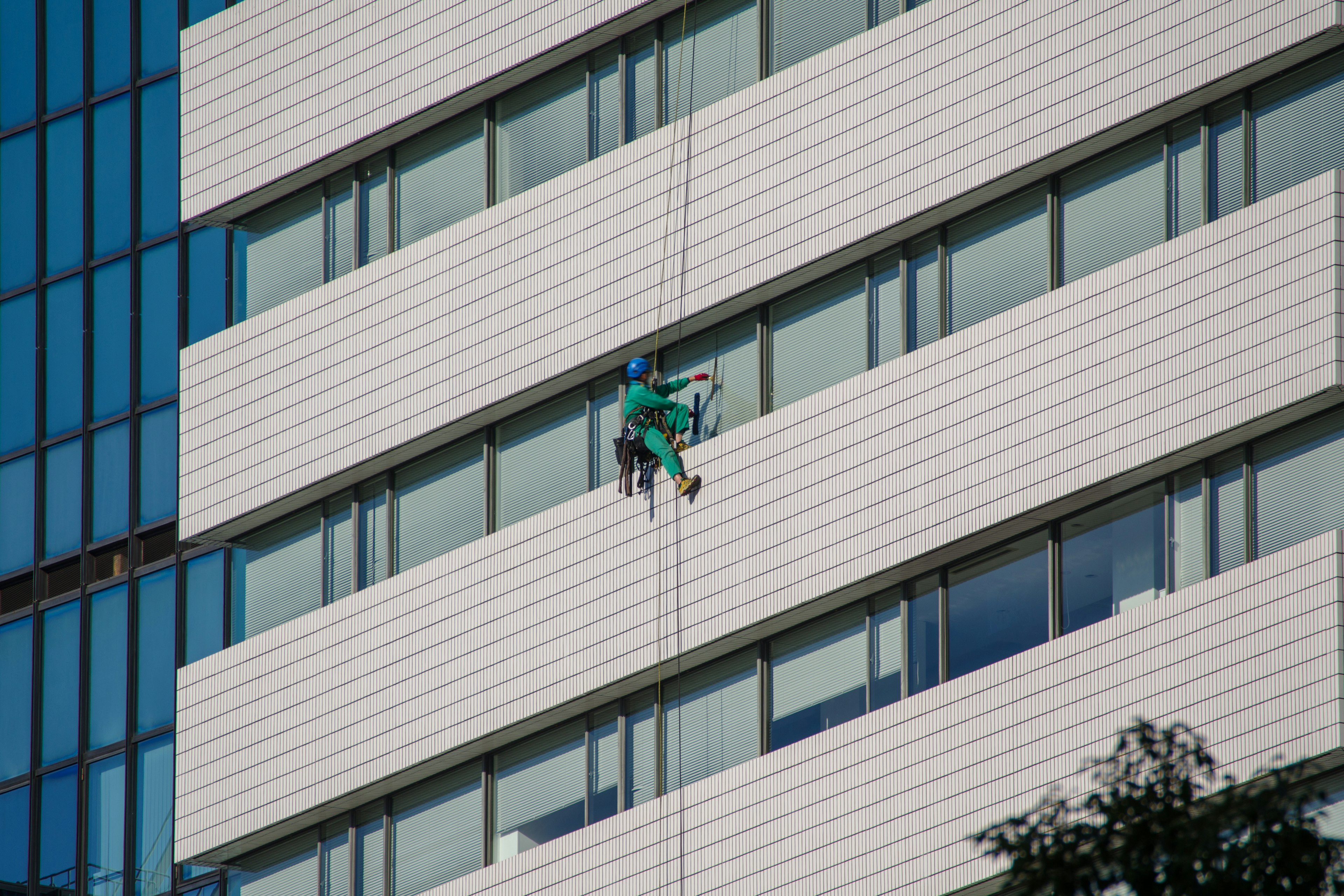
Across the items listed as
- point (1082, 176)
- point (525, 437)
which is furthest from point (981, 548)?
point (525, 437)

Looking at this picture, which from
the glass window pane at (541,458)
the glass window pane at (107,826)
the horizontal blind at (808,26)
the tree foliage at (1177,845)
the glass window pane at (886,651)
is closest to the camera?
the tree foliage at (1177,845)

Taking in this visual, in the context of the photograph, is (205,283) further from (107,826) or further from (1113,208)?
(1113,208)

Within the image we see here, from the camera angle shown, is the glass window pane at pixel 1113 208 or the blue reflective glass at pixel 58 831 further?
the blue reflective glass at pixel 58 831

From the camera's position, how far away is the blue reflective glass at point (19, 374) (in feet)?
119

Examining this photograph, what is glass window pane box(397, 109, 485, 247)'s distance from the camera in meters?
32.9

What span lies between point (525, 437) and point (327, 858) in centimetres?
615

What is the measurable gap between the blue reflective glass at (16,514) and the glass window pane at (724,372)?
10.4 metres

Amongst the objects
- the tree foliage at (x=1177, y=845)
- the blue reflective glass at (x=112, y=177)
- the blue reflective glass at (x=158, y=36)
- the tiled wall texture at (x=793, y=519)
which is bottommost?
the tree foliage at (x=1177, y=845)

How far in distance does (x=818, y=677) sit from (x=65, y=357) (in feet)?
43.9

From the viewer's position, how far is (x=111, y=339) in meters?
35.7

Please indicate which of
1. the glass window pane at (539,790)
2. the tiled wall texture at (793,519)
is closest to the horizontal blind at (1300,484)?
the tiled wall texture at (793,519)

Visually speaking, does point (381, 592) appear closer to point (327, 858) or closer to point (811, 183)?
point (327, 858)

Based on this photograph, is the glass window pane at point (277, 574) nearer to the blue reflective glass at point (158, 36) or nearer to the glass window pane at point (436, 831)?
the glass window pane at point (436, 831)

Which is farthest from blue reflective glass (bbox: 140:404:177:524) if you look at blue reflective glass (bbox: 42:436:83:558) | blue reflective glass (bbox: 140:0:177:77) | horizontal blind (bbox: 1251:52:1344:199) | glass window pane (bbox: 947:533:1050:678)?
horizontal blind (bbox: 1251:52:1344:199)
